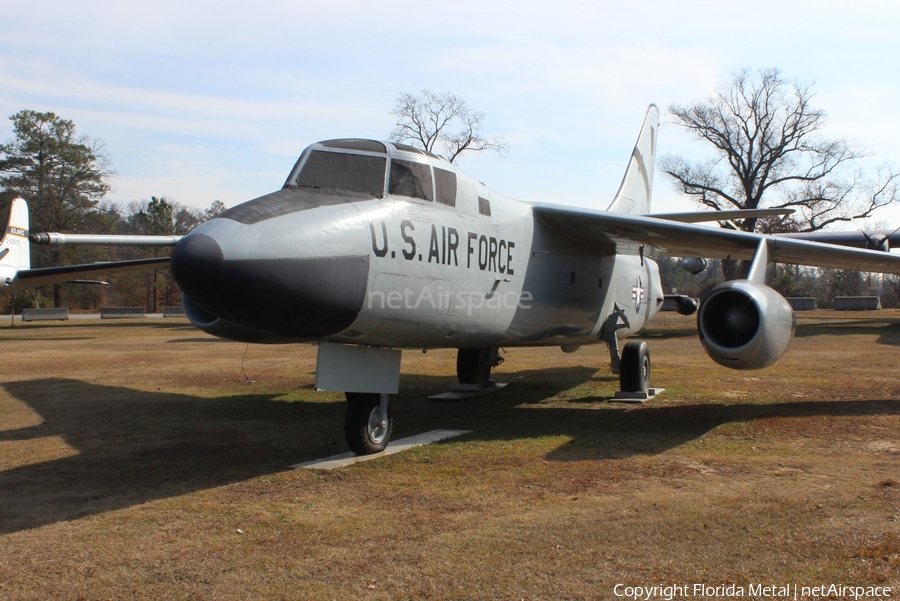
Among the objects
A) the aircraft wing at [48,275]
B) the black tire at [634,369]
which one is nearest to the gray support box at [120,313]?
the aircraft wing at [48,275]

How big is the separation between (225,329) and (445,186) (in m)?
3.11

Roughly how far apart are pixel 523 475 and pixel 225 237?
3.42 meters

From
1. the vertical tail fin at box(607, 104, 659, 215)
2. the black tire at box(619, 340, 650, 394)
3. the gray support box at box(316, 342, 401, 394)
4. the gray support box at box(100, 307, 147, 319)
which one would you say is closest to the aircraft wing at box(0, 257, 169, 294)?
the vertical tail fin at box(607, 104, 659, 215)

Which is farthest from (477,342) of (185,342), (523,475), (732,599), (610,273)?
(185,342)

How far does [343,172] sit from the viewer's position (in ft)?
24.6

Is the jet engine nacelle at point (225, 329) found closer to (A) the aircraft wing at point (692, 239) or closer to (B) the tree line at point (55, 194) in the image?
(A) the aircraft wing at point (692, 239)

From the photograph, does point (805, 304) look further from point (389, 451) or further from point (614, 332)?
point (389, 451)

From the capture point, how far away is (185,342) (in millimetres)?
24734

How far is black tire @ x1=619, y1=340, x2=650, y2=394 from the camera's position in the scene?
12.0m

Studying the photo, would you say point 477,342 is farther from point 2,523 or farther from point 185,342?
point 185,342

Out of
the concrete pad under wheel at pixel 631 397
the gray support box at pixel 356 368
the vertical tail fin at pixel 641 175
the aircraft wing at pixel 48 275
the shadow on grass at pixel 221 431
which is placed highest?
the vertical tail fin at pixel 641 175

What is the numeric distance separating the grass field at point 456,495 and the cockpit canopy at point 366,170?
275cm

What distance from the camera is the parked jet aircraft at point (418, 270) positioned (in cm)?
616

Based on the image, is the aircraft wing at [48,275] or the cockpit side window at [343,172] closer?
the cockpit side window at [343,172]
